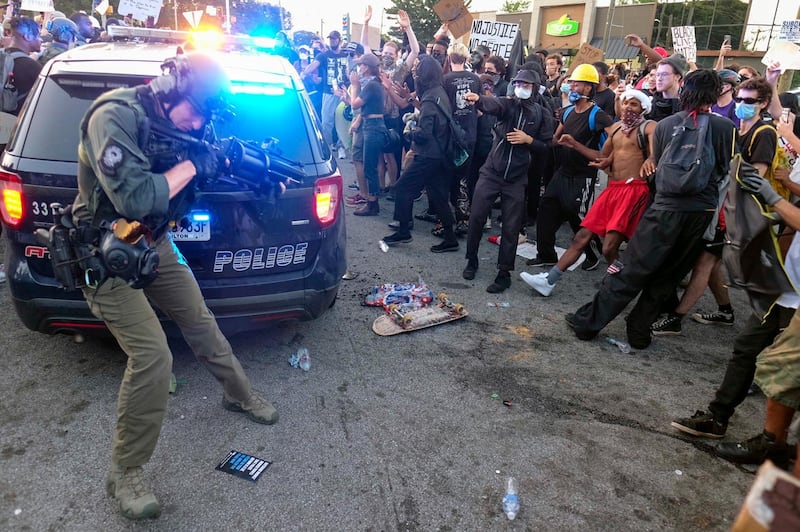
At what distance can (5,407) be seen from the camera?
302 centimetres

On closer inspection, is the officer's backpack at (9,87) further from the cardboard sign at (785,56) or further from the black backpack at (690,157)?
the cardboard sign at (785,56)

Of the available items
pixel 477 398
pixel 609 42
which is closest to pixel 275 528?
pixel 477 398

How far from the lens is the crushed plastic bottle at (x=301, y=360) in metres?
3.64

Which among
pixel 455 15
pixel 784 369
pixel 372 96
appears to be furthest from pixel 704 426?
pixel 455 15

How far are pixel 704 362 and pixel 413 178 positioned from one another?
3.60m

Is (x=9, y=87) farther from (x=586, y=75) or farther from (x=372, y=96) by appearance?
(x=586, y=75)

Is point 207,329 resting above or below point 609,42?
below

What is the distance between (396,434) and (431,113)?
407 cm

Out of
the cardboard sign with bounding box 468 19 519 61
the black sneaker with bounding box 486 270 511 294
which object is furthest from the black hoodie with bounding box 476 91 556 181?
the cardboard sign with bounding box 468 19 519 61

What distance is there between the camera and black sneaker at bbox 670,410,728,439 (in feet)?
10.1

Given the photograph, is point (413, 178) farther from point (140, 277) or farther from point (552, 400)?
point (140, 277)

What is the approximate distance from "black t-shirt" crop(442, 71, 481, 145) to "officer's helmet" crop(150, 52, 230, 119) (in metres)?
4.84

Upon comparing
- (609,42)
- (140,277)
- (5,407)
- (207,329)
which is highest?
(609,42)

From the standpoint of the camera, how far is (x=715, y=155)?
12.4 ft
